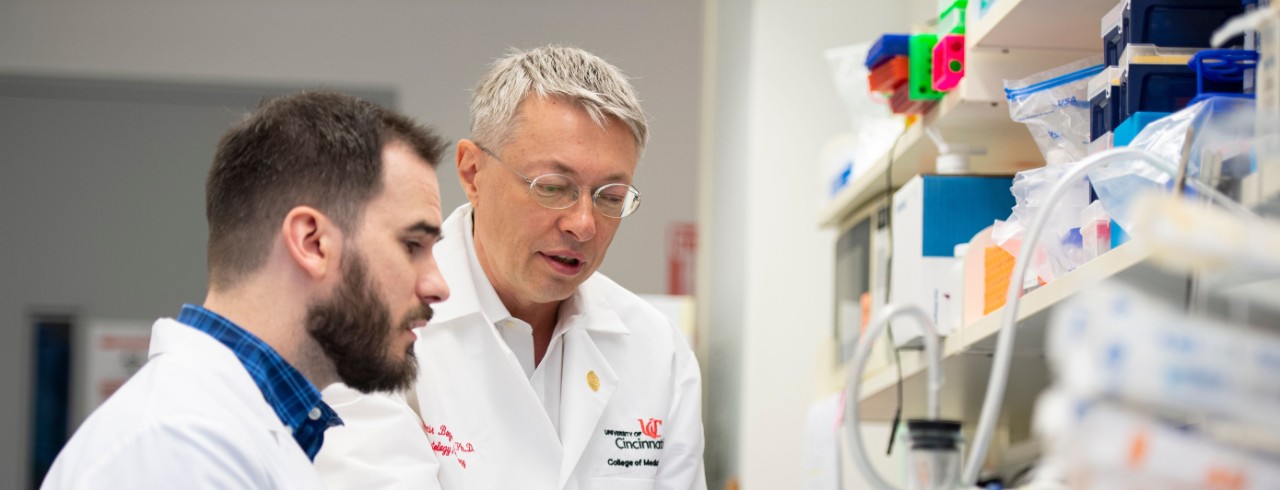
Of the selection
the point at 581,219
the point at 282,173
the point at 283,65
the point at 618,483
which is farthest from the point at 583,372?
the point at 283,65

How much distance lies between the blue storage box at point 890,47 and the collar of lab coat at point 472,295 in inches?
21.4

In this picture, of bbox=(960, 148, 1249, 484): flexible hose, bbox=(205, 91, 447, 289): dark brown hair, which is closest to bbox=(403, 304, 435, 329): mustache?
bbox=(205, 91, 447, 289): dark brown hair

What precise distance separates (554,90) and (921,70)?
0.52m

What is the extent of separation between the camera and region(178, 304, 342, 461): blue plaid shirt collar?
123 centimetres

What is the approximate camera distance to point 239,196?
1292 millimetres

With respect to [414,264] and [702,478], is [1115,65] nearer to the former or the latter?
[414,264]

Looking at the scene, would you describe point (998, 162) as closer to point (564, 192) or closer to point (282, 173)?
point (564, 192)

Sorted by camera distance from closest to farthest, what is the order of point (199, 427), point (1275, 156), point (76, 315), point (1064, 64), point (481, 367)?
point (1275, 156), point (199, 427), point (1064, 64), point (481, 367), point (76, 315)

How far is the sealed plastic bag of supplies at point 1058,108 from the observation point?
1370mm

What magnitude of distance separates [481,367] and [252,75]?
7.69ft

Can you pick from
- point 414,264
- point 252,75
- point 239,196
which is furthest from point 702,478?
point 252,75

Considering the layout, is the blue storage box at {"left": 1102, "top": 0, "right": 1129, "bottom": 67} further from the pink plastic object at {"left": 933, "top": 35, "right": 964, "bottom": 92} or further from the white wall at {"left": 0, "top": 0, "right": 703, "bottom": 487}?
the white wall at {"left": 0, "top": 0, "right": 703, "bottom": 487}

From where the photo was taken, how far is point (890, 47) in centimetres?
181

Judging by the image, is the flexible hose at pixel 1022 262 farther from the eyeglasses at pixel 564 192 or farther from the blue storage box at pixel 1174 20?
the eyeglasses at pixel 564 192
